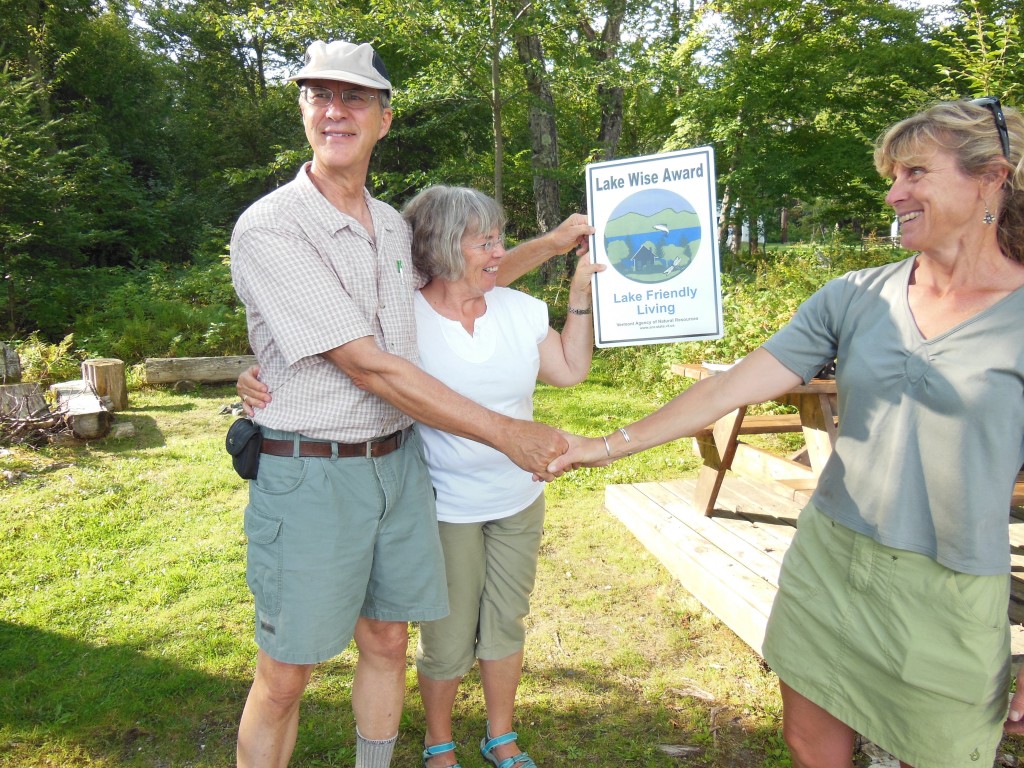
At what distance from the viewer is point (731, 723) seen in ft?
9.39

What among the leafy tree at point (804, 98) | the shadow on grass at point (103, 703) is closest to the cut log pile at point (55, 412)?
the shadow on grass at point (103, 703)

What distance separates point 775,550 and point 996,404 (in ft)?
8.04

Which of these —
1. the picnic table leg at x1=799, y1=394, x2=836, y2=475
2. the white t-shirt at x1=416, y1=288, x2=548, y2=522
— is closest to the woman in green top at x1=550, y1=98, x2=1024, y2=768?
the white t-shirt at x1=416, y1=288, x2=548, y2=522

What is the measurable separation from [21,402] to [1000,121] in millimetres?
7780

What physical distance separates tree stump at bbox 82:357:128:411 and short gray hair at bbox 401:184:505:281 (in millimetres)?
6759

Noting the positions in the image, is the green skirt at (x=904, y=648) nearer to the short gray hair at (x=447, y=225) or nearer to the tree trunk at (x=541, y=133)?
the short gray hair at (x=447, y=225)

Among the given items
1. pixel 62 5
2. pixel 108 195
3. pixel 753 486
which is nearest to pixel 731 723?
pixel 753 486

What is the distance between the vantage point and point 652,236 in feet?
7.48

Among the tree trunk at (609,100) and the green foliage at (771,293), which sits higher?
the tree trunk at (609,100)

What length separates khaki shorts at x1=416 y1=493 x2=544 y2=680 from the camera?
2344 millimetres

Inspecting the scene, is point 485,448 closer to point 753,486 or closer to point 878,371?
point 878,371

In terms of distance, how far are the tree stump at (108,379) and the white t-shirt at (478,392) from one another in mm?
6766

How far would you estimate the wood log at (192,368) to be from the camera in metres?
9.20

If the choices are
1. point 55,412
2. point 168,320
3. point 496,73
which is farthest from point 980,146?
point 168,320
